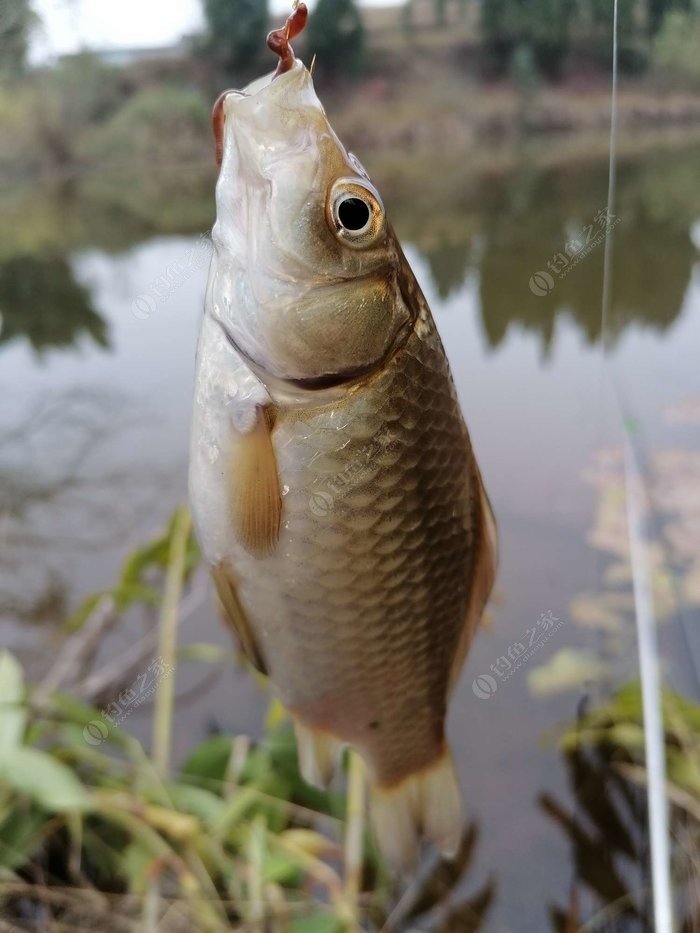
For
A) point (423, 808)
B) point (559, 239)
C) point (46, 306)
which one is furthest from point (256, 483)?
point (559, 239)

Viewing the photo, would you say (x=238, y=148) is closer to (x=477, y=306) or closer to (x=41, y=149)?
(x=41, y=149)

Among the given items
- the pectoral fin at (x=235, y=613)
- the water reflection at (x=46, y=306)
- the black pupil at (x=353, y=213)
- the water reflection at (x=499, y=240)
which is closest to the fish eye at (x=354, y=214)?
the black pupil at (x=353, y=213)

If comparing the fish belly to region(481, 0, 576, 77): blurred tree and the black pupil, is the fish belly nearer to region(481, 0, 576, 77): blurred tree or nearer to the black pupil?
the black pupil

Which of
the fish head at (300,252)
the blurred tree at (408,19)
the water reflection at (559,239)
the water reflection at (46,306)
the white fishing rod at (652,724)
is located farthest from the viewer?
the water reflection at (46,306)

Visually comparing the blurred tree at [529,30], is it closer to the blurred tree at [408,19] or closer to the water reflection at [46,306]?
the blurred tree at [408,19]

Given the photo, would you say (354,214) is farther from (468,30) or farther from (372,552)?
(468,30)

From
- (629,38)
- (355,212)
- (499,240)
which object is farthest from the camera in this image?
(499,240)
